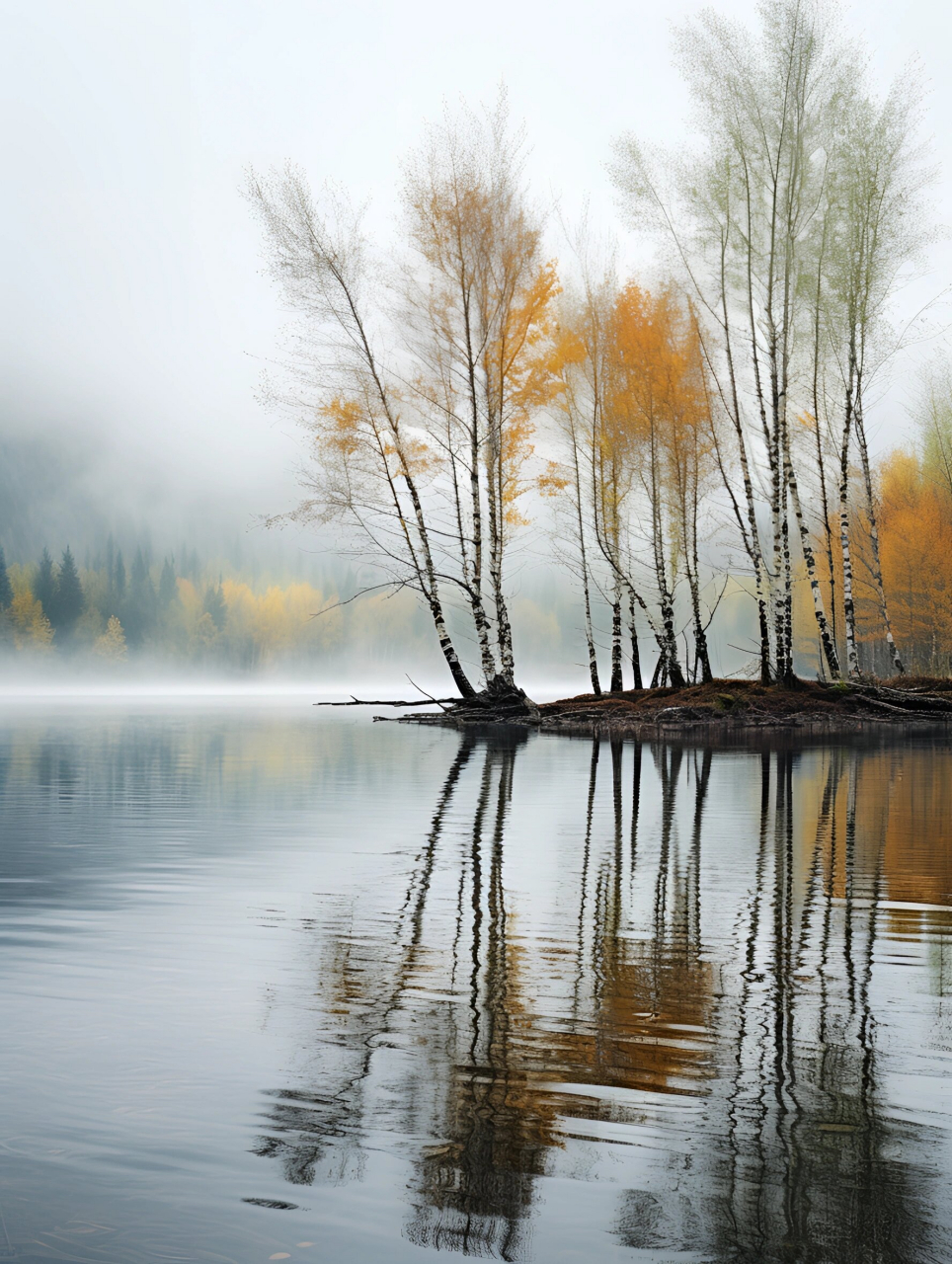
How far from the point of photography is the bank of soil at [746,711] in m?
21.0

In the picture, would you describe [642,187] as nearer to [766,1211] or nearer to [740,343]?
[740,343]

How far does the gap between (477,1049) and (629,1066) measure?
1.58ft

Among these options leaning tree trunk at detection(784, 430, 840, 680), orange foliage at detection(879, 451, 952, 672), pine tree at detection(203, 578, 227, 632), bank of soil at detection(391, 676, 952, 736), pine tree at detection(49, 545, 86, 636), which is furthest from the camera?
pine tree at detection(203, 578, 227, 632)

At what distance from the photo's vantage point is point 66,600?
9594 cm

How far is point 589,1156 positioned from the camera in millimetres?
2344

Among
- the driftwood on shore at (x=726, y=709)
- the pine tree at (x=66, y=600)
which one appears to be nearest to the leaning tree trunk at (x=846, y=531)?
the driftwood on shore at (x=726, y=709)

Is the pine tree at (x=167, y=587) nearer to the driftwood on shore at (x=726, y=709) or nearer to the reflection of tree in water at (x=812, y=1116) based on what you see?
the driftwood on shore at (x=726, y=709)

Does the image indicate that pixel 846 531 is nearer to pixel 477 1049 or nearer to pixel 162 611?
pixel 477 1049

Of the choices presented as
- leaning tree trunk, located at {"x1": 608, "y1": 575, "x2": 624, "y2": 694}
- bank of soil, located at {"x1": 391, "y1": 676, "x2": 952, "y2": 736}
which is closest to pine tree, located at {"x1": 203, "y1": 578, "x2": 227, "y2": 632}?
leaning tree trunk, located at {"x1": 608, "y1": 575, "x2": 624, "y2": 694}

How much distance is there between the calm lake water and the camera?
2072 millimetres

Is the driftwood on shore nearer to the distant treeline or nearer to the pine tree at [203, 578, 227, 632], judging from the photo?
the distant treeline

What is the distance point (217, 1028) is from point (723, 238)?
21.3 metres

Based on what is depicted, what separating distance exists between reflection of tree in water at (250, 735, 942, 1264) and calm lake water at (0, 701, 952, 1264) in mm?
11

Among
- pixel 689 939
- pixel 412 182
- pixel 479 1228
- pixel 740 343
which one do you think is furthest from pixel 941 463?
pixel 479 1228
